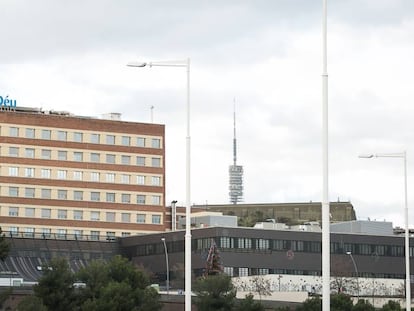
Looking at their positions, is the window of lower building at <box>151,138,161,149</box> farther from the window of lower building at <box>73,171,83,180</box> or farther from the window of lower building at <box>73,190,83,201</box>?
the window of lower building at <box>73,190,83,201</box>

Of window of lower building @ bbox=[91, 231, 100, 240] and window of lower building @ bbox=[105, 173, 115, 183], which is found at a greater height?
Result: window of lower building @ bbox=[105, 173, 115, 183]

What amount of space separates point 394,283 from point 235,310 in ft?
256

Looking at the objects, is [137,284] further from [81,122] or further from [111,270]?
[81,122]

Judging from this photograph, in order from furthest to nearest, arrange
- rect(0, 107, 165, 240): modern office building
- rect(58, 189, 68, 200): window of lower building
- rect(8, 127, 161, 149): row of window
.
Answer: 1. rect(58, 189, 68, 200): window of lower building
2. rect(8, 127, 161, 149): row of window
3. rect(0, 107, 165, 240): modern office building

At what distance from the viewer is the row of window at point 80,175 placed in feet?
513

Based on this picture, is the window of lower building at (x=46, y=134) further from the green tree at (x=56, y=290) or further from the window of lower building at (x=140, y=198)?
the green tree at (x=56, y=290)

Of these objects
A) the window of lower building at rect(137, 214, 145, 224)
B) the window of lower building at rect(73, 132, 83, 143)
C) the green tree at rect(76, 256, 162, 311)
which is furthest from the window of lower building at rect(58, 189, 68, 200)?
the green tree at rect(76, 256, 162, 311)

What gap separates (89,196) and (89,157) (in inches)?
226

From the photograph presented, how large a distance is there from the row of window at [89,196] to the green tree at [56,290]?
73.8 meters

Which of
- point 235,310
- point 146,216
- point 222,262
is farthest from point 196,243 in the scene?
point 235,310

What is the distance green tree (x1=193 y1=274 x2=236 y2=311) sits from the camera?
8638 cm

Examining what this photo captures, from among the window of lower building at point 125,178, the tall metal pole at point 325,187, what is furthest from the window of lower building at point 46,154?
the tall metal pole at point 325,187

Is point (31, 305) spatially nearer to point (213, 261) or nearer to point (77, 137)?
point (213, 261)

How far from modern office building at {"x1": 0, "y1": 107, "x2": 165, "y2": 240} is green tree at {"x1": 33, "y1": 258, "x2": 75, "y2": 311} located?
71298mm
